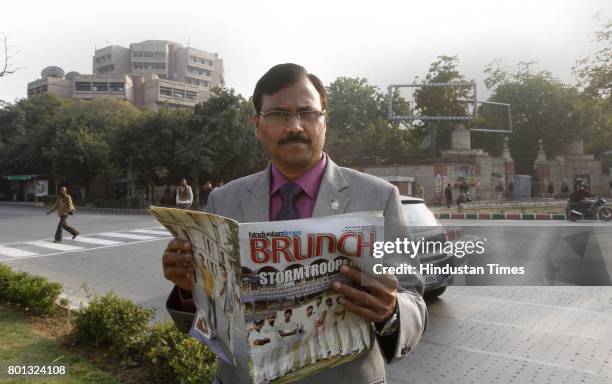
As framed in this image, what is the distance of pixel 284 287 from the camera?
1254mm

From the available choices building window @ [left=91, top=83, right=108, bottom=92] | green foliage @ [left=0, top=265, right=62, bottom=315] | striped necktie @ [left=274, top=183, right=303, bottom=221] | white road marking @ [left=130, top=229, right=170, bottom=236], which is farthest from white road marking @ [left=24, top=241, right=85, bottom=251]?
building window @ [left=91, top=83, right=108, bottom=92]

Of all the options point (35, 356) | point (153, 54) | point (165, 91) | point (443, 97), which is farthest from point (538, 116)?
point (153, 54)

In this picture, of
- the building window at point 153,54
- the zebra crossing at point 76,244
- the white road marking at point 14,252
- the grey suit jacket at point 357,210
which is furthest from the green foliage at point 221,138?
the building window at point 153,54

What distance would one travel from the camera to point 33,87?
74.8 meters

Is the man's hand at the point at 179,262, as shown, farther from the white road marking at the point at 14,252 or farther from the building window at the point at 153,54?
the building window at the point at 153,54

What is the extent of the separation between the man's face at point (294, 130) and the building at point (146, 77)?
222 ft

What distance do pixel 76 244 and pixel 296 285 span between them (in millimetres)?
13162

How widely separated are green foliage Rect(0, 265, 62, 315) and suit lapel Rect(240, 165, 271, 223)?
14.7ft

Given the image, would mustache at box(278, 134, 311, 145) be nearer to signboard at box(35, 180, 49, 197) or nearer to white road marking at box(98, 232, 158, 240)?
white road marking at box(98, 232, 158, 240)

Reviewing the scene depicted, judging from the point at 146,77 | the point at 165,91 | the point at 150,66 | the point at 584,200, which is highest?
the point at 150,66

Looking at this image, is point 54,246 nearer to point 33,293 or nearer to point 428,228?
point 33,293

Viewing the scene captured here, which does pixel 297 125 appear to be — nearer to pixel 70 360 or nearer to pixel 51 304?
pixel 70 360

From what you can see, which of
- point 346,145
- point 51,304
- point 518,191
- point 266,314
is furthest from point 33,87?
point 266,314

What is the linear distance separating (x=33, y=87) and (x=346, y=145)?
60.7 m
